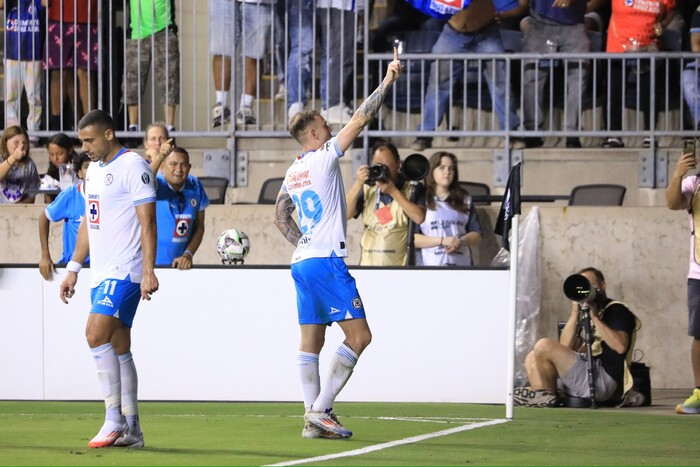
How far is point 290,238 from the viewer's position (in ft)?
30.2

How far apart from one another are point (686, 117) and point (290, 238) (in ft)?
22.2

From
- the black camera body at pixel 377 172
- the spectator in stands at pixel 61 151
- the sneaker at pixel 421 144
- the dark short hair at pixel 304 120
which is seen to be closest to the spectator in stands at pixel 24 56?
the spectator in stands at pixel 61 151

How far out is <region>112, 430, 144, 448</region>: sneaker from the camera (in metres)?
7.98

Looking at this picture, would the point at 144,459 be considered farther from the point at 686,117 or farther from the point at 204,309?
the point at 686,117

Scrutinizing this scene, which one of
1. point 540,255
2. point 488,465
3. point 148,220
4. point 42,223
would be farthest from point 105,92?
point 488,465

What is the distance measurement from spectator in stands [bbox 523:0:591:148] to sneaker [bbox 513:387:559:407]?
3901 mm

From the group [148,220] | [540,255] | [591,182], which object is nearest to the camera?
[148,220]

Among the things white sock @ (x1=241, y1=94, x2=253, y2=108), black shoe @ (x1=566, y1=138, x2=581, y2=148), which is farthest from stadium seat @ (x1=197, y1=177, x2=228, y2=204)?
black shoe @ (x1=566, y1=138, x2=581, y2=148)

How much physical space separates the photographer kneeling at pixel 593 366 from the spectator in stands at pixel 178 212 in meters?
2.94

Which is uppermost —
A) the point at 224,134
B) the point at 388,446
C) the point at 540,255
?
the point at 224,134

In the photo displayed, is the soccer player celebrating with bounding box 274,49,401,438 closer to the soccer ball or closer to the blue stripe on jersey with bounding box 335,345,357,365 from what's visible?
the blue stripe on jersey with bounding box 335,345,357,365

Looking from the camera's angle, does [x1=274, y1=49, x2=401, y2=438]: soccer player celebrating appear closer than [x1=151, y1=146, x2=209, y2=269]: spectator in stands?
Yes

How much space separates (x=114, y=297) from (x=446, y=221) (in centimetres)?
517

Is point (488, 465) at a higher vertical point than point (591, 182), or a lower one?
lower
